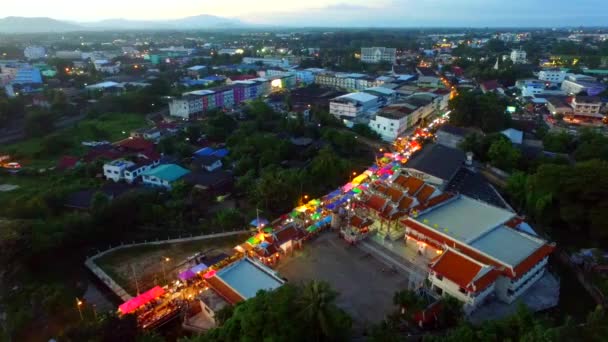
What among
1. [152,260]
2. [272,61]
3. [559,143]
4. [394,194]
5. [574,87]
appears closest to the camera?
[152,260]

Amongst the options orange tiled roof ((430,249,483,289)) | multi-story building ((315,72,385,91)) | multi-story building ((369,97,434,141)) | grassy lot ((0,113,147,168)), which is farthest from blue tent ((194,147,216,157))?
multi-story building ((315,72,385,91))

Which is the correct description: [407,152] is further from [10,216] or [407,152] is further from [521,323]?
[10,216]

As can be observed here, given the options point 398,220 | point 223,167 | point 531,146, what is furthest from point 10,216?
point 531,146

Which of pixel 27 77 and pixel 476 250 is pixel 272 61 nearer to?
pixel 27 77

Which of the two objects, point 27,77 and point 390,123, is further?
point 27,77

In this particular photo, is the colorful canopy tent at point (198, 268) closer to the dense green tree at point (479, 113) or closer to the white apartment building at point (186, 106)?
the dense green tree at point (479, 113)

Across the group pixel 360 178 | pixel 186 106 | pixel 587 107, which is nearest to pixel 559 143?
pixel 587 107

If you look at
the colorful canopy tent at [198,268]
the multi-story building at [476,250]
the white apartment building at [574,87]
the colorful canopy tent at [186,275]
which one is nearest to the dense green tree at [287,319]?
the colorful canopy tent at [186,275]
